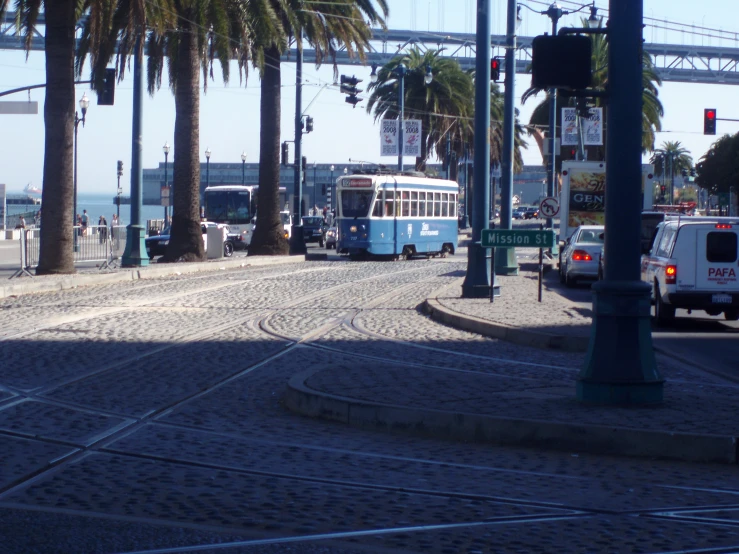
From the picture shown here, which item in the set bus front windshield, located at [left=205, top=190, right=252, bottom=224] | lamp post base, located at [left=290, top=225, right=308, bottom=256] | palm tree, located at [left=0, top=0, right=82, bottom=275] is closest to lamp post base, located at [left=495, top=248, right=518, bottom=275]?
palm tree, located at [left=0, top=0, right=82, bottom=275]

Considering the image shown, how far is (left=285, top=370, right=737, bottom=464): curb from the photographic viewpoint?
7.37 metres

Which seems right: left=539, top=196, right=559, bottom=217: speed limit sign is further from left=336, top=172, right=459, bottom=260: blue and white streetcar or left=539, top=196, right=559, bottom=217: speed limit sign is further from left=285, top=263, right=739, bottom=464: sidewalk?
left=285, top=263, right=739, bottom=464: sidewalk

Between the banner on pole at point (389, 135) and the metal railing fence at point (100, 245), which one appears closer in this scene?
the metal railing fence at point (100, 245)

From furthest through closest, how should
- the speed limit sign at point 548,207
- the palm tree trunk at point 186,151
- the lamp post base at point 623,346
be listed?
the palm tree trunk at point 186,151 < the speed limit sign at point 548,207 < the lamp post base at point 623,346

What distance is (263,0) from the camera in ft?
98.4

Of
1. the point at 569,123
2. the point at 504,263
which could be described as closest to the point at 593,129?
the point at 569,123

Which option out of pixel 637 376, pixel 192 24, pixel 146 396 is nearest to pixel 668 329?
pixel 637 376

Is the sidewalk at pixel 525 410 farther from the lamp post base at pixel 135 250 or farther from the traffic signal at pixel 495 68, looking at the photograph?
the lamp post base at pixel 135 250

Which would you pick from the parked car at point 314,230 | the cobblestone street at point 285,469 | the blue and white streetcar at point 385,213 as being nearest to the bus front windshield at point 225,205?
the parked car at point 314,230

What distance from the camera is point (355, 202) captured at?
1550 inches

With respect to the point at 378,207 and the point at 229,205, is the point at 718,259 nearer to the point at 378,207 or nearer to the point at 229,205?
the point at 378,207

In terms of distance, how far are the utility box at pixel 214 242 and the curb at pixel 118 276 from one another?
272cm

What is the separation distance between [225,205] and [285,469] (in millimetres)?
45321

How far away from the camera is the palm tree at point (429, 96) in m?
57.7
